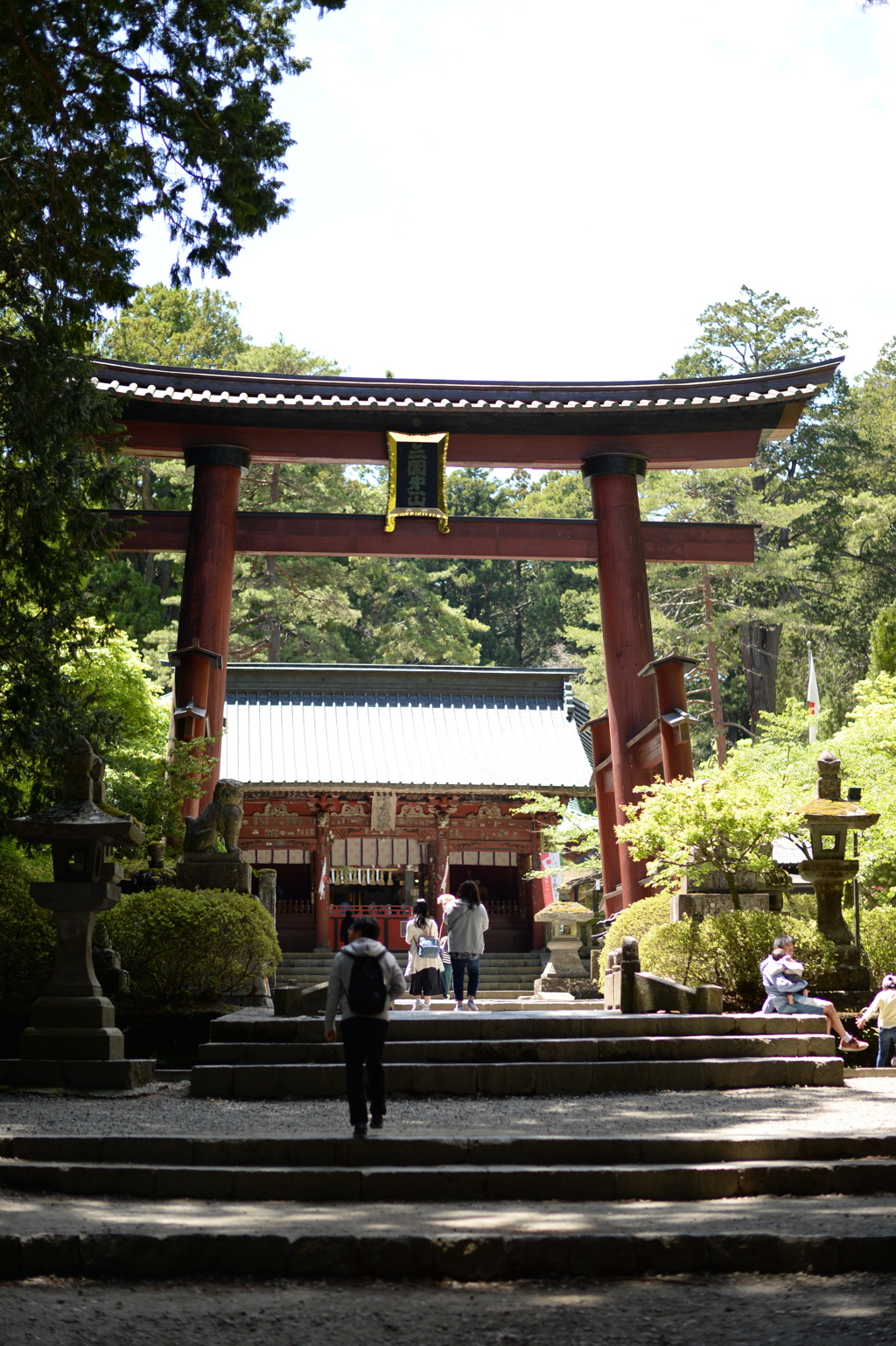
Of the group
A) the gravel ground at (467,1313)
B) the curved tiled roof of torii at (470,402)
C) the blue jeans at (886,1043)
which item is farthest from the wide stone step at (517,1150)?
the curved tiled roof of torii at (470,402)

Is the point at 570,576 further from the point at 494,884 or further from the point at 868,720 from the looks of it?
the point at 868,720

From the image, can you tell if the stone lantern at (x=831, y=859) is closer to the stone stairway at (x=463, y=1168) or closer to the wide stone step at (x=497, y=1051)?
the wide stone step at (x=497, y=1051)

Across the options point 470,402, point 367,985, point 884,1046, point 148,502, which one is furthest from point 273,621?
point 367,985

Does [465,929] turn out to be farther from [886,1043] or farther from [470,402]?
[470,402]

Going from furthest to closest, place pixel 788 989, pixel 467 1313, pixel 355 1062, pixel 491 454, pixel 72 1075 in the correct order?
pixel 491 454 → pixel 788 989 → pixel 72 1075 → pixel 355 1062 → pixel 467 1313

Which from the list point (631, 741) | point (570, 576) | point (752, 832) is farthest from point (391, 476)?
point (570, 576)

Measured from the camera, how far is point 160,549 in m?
17.4

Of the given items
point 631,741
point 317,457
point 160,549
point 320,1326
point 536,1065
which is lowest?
point 320,1326

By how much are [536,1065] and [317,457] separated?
1078 centimetres

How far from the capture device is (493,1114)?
8156 millimetres

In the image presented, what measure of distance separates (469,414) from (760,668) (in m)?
22.8

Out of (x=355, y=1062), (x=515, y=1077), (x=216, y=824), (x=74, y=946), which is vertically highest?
(x=216, y=824)

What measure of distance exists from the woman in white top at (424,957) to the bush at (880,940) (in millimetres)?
5999

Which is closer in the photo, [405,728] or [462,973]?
[462,973]
